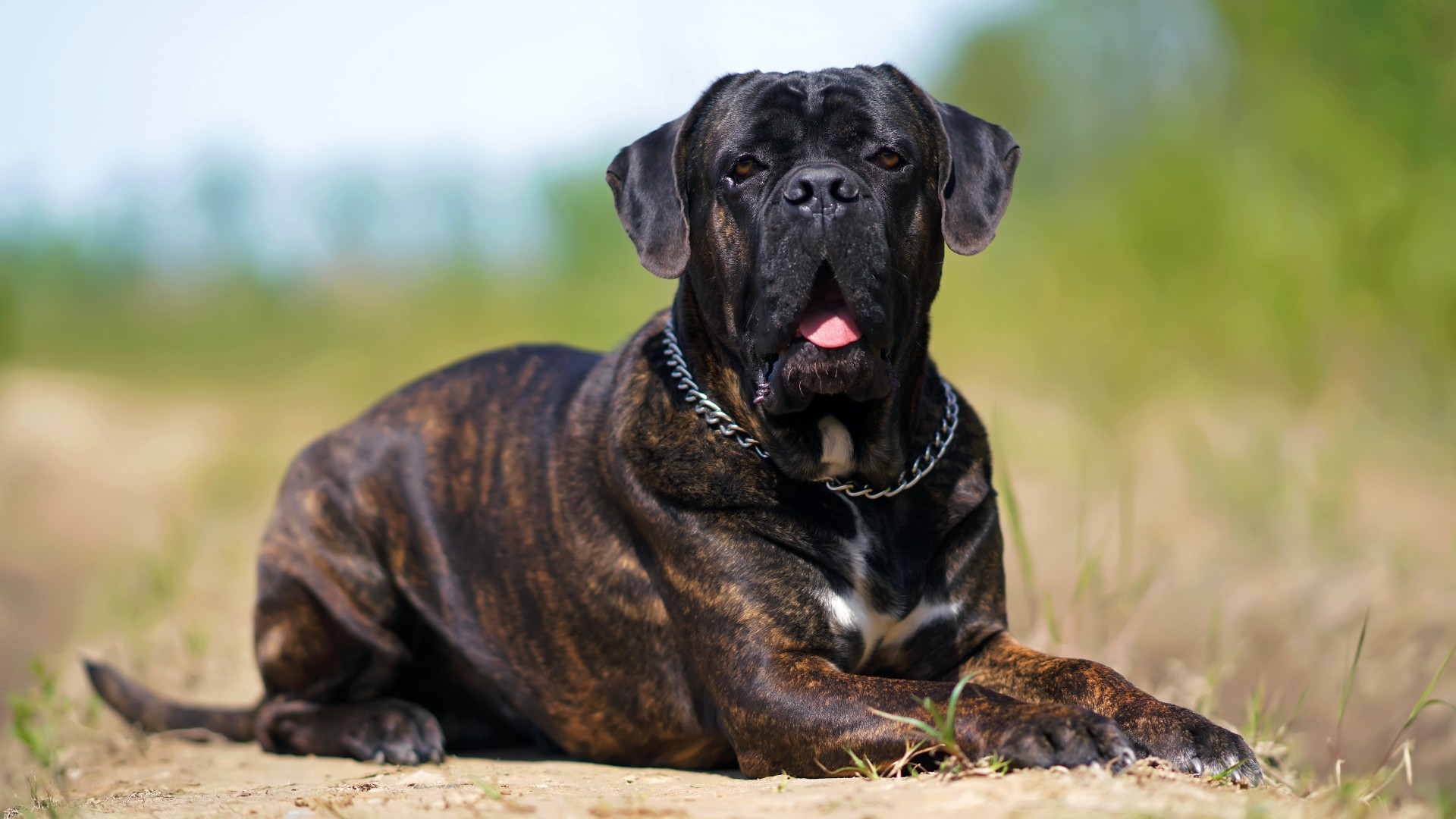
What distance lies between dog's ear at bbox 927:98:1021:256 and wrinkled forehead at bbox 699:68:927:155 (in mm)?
100

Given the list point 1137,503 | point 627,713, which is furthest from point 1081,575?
point 1137,503

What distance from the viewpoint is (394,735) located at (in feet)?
13.3

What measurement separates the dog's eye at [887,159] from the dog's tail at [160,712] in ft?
9.77

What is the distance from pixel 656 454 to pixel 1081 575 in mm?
1822

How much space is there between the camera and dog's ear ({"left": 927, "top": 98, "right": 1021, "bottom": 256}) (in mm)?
3404

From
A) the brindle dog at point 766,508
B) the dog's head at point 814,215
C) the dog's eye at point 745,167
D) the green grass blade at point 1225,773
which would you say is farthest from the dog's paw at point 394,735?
the green grass blade at point 1225,773

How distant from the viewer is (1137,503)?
24.5ft

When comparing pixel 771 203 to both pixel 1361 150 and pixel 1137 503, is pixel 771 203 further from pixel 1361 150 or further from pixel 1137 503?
pixel 1361 150

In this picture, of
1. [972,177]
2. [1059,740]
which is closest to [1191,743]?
[1059,740]

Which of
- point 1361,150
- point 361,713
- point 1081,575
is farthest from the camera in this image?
point 1361,150

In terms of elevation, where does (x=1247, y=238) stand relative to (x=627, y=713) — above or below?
above

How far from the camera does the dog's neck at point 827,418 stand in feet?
10.8

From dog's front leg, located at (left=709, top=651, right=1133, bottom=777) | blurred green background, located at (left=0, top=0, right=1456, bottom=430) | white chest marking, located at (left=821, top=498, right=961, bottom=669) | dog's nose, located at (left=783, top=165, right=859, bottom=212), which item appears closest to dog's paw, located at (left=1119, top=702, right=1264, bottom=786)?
dog's front leg, located at (left=709, top=651, right=1133, bottom=777)

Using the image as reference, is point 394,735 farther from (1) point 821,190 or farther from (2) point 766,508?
(1) point 821,190
